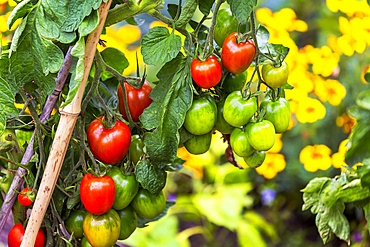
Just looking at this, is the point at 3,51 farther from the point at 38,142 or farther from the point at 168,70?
the point at 168,70

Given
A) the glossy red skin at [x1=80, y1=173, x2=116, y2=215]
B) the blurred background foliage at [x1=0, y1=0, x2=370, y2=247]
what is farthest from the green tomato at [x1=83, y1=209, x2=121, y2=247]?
the blurred background foliage at [x1=0, y1=0, x2=370, y2=247]

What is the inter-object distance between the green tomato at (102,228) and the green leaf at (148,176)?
0.23ft

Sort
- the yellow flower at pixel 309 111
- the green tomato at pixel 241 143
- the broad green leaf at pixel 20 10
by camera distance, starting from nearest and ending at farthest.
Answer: the broad green leaf at pixel 20 10, the green tomato at pixel 241 143, the yellow flower at pixel 309 111

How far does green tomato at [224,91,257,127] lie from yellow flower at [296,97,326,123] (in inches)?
48.0

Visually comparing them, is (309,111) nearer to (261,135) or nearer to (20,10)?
(261,135)

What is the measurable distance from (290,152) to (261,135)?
1622mm

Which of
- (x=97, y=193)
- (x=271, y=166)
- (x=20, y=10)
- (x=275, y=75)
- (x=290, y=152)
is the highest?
(x=20, y=10)

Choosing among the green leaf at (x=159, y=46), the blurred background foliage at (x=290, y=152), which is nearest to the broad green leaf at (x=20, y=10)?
the green leaf at (x=159, y=46)

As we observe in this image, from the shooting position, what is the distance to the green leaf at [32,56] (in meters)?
0.48

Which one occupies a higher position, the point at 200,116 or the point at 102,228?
the point at 200,116

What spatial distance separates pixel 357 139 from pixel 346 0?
975mm

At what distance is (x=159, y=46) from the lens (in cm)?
54

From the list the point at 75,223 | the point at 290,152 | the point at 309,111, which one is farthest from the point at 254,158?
the point at 290,152

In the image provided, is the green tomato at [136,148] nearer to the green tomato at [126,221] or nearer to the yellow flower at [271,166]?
the green tomato at [126,221]
